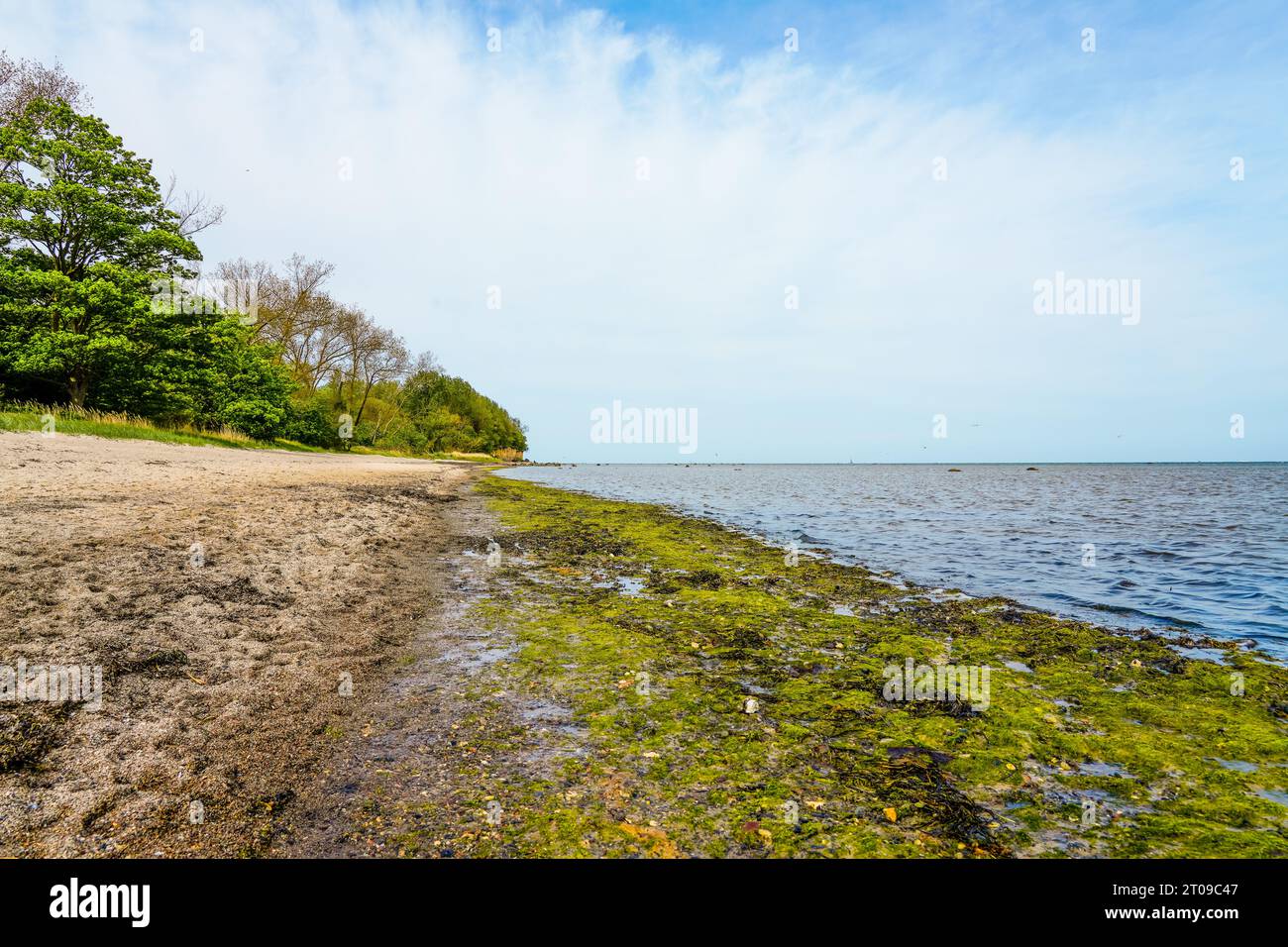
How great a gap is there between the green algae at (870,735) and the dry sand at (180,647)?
1786 millimetres

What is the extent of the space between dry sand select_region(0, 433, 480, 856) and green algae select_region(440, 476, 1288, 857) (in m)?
1.79

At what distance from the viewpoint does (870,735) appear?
5.90 metres

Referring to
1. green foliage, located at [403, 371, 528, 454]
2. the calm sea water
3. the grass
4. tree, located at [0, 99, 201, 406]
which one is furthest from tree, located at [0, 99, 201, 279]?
green foliage, located at [403, 371, 528, 454]

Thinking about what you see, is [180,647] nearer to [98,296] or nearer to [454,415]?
[98,296]

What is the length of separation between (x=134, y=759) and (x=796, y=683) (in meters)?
6.59

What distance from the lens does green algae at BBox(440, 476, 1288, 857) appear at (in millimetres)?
4195

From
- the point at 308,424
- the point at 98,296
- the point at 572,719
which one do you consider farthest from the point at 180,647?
the point at 308,424

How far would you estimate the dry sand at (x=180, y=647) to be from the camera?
12.8 feet

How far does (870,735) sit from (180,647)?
7715mm

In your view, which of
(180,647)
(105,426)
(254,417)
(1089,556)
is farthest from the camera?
(254,417)

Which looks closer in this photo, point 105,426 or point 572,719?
point 572,719

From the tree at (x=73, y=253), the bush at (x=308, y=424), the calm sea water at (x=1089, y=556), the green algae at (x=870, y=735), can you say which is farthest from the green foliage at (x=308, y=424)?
the green algae at (x=870, y=735)

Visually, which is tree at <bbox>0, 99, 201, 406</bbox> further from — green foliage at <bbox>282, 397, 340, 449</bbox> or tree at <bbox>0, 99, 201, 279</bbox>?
green foliage at <bbox>282, 397, 340, 449</bbox>
